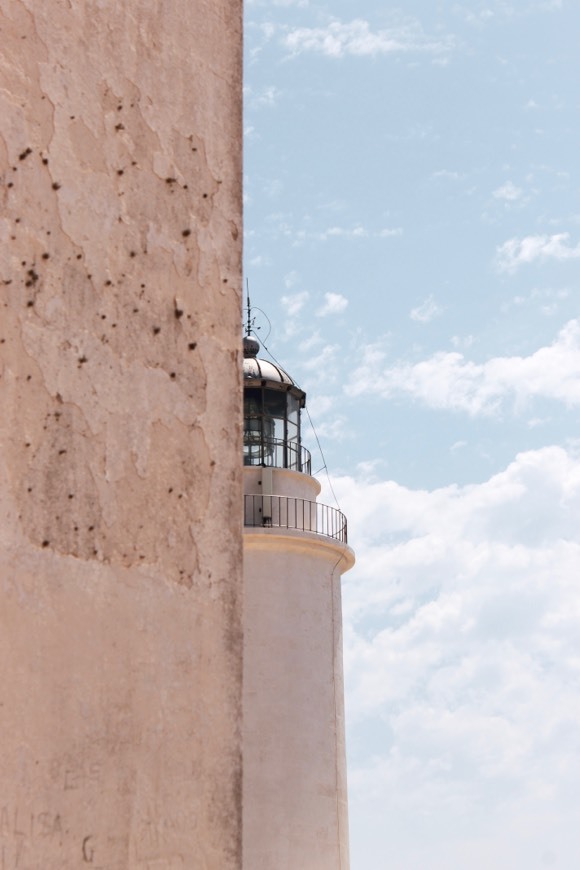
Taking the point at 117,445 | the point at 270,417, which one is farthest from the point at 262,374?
the point at 117,445

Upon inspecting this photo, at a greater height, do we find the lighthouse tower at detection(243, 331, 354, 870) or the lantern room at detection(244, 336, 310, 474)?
the lantern room at detection(244, 336, 310, 474)

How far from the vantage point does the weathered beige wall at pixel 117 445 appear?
433 centimetres

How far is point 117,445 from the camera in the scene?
479cm

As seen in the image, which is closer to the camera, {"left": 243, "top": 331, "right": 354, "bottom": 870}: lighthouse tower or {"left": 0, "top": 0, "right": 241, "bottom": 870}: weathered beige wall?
{"left": 0, "top": 0, "right": 241, "bottom": 870}: weathered beige wall

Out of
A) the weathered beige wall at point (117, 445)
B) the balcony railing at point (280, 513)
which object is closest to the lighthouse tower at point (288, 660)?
the balcony railing at point (280, 513)

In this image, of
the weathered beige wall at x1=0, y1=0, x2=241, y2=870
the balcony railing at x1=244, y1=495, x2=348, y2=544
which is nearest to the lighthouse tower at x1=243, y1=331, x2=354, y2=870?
the balcony railing at x1=244, y1=495, x2=348, y2=544

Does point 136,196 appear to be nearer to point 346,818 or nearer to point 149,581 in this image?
point 149,581

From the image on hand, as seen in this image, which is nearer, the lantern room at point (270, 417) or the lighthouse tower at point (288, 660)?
the lighthouse tower at point (288, 660)

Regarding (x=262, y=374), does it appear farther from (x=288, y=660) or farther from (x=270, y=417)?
(x=288, y=660)

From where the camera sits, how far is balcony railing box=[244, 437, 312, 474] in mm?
18281

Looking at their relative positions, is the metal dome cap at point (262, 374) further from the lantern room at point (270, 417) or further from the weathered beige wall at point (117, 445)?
the weathered beige wall at point (117, 445)

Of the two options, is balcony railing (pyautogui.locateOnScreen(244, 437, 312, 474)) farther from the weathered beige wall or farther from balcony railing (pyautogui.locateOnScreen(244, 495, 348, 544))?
the weathered beige wall

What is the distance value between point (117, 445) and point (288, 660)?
1220cm

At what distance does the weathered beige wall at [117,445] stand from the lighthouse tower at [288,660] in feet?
36.5
